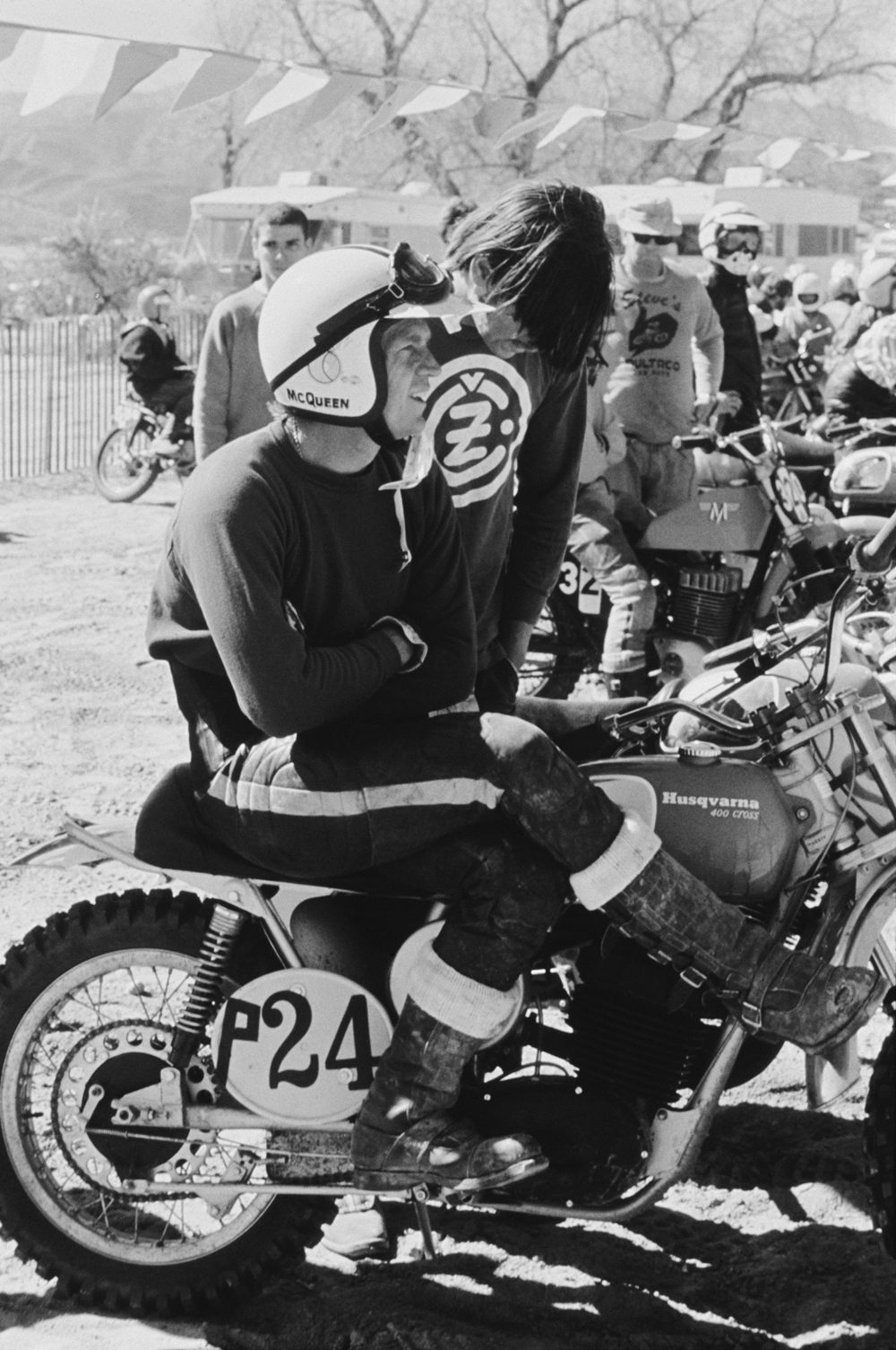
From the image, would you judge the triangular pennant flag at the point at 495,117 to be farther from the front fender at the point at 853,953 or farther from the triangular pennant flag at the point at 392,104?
the front fender at the point at 853,953

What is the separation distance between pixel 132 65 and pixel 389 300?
32.9 ft

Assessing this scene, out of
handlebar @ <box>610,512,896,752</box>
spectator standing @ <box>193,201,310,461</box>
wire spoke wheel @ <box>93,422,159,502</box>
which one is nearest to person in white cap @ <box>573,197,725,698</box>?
spectator standing @ <box>193,201,310,461</box>

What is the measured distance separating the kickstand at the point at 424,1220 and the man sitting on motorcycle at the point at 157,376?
10687 mm

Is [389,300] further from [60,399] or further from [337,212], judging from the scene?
[337,212]

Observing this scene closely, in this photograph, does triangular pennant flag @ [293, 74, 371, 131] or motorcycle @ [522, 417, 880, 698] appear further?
triangular pennant flag @ [293, 74, 371, 131]

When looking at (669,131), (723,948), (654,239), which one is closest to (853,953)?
(723,948)

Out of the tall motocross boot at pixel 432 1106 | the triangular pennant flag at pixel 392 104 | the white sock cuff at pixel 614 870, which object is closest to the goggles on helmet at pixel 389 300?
the white sock cuff at pixel 614 870

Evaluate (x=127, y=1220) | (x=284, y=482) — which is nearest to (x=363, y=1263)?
(x=127, y=1220)

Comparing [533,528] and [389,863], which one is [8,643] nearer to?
[533,528]

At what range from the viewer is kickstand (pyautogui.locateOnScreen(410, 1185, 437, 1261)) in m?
2.94

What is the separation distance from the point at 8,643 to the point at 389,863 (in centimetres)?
593

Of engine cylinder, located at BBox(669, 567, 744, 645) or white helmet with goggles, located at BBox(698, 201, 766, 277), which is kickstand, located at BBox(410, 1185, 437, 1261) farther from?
white helmet with goggles, located at BBox(698, 201, 766, 277)

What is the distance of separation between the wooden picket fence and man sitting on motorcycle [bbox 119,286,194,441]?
67.3 inches

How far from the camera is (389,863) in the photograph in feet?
9.51
